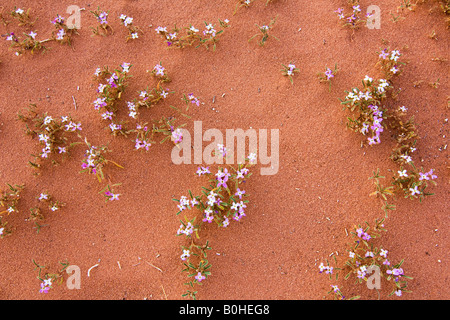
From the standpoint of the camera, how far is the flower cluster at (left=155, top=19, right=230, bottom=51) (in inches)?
165

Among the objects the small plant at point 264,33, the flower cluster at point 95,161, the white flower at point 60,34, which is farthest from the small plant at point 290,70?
the white flower at point 60,34

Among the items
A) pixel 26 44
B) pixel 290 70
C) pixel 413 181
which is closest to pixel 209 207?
pixel 290 70

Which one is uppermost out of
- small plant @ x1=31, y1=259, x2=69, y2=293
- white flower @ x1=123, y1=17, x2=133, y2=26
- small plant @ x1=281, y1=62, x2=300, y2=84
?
white flower @ x1=123, y1=17, x2=133, y2=26

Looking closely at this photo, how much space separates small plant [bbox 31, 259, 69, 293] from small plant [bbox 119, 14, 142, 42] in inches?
120

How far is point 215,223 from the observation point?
379 centimetres

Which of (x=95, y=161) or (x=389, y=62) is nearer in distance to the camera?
(x=95, y=161)

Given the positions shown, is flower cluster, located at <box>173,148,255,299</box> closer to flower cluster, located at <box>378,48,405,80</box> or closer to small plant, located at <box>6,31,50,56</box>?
flower cluster, located at <box>378,48,405,80</box>

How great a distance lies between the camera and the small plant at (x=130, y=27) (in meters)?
4.18

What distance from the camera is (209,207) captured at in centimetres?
359

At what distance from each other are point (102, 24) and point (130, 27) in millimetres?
381

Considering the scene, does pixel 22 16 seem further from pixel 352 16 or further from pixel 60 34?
pixel 352 16

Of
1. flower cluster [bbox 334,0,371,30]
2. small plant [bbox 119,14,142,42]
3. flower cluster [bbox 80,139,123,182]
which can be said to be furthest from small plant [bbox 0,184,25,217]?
flower cluster [bbox 334,0,371,30]

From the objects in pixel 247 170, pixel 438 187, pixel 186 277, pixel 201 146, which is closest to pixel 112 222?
pixel 186 277

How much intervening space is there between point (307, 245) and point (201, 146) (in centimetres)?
178
